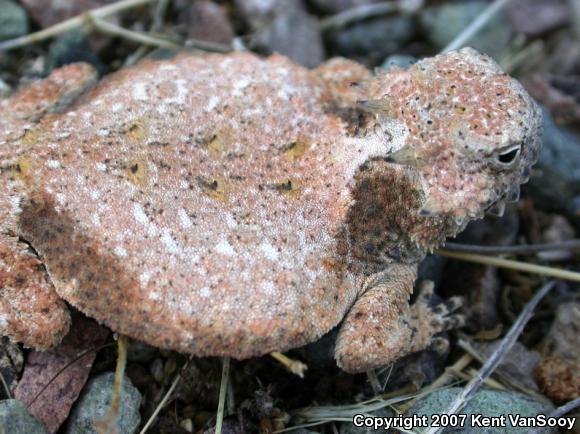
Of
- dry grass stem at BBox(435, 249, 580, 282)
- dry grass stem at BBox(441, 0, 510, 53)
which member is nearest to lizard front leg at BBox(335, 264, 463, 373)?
dry grass stem at BBox(435, 249, 580, 282)

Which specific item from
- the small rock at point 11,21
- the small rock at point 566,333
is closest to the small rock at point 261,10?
the small rock at point 11,21

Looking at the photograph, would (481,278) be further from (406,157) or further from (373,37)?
(373,37)

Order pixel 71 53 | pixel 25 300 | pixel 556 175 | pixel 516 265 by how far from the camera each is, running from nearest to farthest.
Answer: pixel 25 300 → pixel 516 265 → pixel 556 175 → pixel 71 53

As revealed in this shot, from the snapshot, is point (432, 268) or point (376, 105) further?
point (432, 268)

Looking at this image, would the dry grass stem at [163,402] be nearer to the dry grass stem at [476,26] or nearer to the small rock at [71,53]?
the small rock at [71,53]

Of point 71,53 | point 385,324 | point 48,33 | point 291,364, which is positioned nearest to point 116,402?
point 291,364

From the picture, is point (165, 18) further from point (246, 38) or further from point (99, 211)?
point (99, 211)

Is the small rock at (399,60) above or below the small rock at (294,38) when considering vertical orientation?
below
